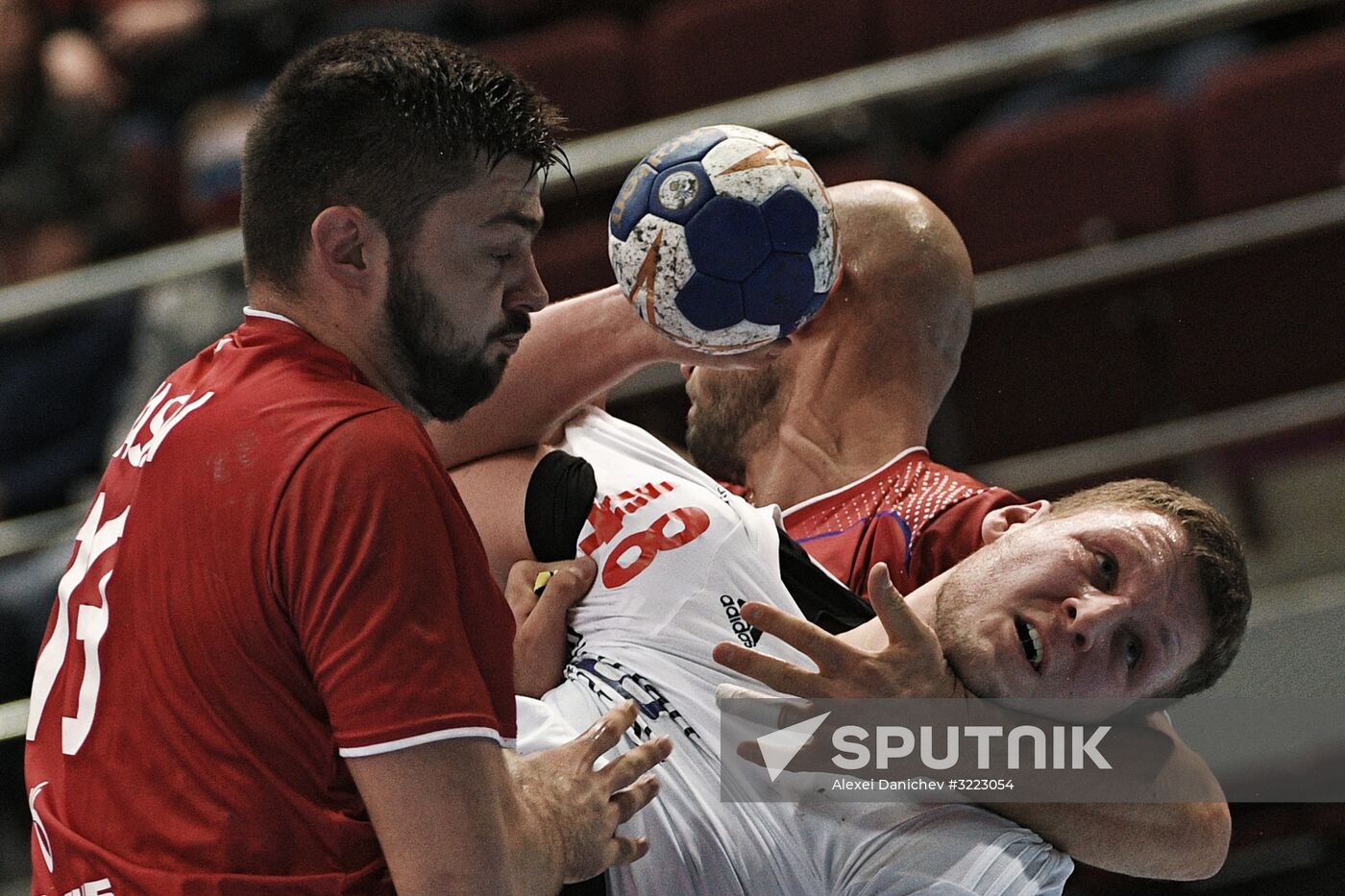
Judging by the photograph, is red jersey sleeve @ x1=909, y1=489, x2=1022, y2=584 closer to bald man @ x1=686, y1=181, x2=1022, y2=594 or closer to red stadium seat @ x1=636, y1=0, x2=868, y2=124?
bald man @ x1=686, y1=181, x2=1022, y2=594

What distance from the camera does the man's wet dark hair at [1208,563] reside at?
8.34ft

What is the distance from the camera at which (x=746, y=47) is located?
4.93m

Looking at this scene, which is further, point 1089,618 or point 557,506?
point 557,506

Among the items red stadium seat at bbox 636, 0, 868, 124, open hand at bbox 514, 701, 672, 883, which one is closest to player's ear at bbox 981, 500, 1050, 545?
open hand at bbox 514, 701, 672, 883

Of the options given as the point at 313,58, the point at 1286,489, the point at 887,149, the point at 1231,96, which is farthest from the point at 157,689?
the point at 1231,96

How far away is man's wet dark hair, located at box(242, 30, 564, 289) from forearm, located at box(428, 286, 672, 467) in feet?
2.55

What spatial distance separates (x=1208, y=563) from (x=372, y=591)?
4.84ft

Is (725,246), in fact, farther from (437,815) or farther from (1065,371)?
(1065,371)

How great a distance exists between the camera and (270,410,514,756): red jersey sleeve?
5.46ft

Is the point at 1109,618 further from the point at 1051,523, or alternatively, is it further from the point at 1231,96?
the point at 1231,96

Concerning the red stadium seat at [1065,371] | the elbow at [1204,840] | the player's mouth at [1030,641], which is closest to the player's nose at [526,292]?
the player's mouth at [1030,641]

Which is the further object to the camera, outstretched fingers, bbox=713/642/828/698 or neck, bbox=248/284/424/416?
outstretched fingers, bbox=713/642/828/698

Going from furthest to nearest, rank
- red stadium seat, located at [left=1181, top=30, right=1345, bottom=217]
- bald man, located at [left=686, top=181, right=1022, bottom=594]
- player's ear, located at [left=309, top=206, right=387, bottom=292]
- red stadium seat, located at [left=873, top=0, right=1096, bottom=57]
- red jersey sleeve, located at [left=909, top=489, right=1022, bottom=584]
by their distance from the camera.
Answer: red stadium seat, located at [left=873, top=0, right=1096, bottom=57]
red stadium seat, located at [left=1181, top=30, right=1345, bottom=217]
bald man, located at [left=686, top=181, right=1022, bottom=594]
red jersey sleeve, located at [left=909, top=489, right=1022, bottom=584]
player's ear, located at [left=309, top=206, right=387, bottom=292]

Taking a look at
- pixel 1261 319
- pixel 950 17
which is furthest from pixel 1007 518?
pixel 950 17
